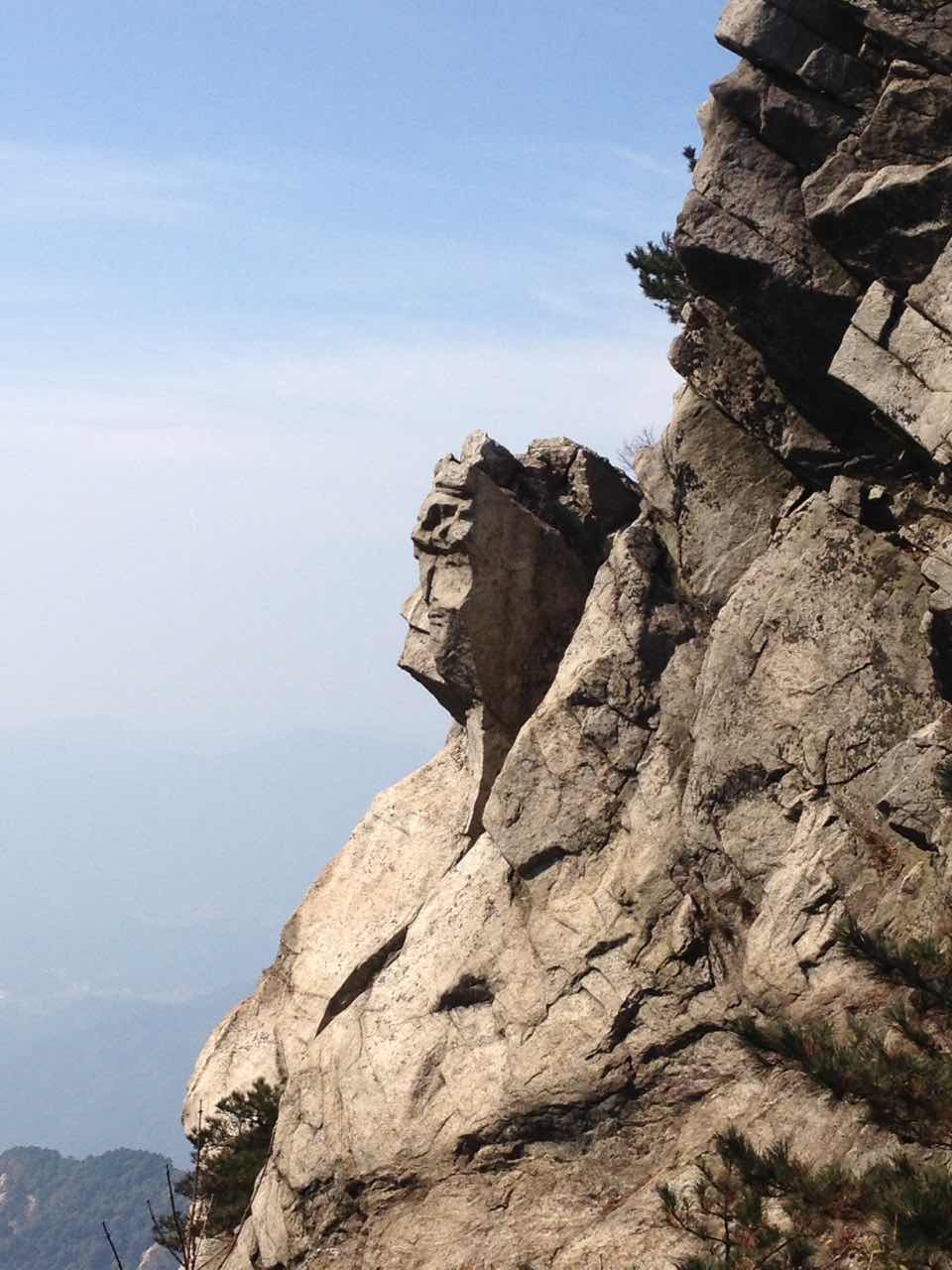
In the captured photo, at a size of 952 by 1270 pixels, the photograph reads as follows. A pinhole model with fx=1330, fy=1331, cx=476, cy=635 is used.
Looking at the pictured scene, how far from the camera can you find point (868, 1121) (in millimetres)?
14875

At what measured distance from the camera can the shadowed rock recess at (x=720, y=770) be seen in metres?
18.2

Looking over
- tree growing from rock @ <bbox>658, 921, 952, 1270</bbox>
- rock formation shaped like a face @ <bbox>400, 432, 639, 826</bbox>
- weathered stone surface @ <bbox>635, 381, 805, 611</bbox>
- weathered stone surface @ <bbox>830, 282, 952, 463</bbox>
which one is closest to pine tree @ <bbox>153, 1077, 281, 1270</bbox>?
rock formation shaped like a face @ <bbox>400, 432, 639, 826</bbox>

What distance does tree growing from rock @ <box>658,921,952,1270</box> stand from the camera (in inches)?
566

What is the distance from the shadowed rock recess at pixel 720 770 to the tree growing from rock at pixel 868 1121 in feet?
3.89

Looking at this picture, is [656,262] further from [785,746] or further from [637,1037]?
[637,1037]

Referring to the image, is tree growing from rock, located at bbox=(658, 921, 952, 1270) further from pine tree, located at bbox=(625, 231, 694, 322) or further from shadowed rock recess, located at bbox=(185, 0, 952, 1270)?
pine tree, located at bbox=(625, 231, 694, 322)

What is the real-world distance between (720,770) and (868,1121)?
20.4 ft

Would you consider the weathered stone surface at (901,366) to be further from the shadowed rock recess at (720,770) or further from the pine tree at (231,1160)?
the pine tree at (231,1160)

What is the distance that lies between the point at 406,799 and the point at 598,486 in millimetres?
8232

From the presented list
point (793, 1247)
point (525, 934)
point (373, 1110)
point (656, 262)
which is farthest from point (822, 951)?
point (656, 262)

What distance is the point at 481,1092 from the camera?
2116 centimetres

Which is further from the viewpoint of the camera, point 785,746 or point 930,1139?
point 785,746

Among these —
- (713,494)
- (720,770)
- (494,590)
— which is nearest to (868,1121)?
(720,770)

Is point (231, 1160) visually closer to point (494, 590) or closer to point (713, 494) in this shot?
point (494, 590)
